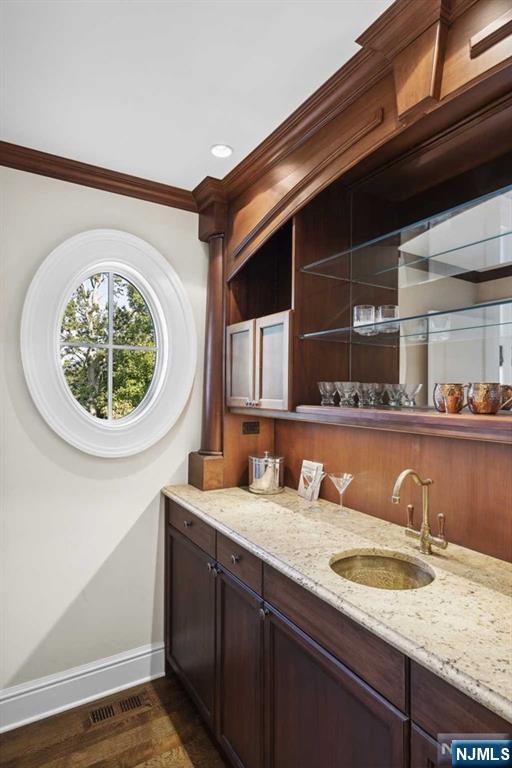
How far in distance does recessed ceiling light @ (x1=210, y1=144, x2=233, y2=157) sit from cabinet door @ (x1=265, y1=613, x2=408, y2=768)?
6.41 feet

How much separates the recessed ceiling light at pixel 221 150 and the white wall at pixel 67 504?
1.78 feet

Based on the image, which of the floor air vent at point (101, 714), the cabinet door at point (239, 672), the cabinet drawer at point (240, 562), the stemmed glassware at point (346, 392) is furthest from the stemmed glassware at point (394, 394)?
the floor air vent at point (101, 714)

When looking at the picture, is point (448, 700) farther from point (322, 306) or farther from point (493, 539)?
point (322, 306)

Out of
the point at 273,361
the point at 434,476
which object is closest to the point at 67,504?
the point at 273,361

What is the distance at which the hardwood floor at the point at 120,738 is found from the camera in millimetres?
1903

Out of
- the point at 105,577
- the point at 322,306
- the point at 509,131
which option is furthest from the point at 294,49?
the point at 105,577

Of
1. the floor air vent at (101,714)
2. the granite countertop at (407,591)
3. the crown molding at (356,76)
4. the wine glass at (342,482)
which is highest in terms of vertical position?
the crown molding at (356,76)

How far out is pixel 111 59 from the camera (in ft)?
5.06

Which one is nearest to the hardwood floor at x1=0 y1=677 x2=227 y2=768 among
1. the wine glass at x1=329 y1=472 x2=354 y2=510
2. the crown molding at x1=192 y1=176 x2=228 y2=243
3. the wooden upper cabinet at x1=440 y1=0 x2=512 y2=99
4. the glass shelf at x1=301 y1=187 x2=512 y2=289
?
the wine glass at x1=329 y1=472 x2=354 y2=510

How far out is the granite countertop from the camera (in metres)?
0.96

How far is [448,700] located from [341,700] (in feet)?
1.25

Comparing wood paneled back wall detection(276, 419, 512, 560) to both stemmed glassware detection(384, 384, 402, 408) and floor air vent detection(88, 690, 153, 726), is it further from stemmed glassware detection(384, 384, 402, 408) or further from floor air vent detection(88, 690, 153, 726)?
floor air vent detection(88, 690, 153, 726)

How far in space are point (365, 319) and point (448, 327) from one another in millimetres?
340

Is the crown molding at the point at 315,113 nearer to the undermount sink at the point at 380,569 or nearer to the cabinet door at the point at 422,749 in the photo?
the undermount sink at the point at 380,569
